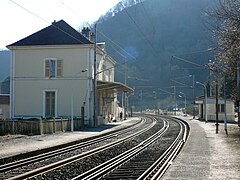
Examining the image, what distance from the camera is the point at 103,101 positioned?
57.5 metres

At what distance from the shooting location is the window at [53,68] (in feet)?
170

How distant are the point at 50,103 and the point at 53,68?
4.02 metres

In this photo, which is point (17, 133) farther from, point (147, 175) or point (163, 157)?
point (147, 175)

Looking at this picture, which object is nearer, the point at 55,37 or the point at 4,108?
the point at 55,37

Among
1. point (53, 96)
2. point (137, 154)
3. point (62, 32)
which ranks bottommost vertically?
point (137, 154)

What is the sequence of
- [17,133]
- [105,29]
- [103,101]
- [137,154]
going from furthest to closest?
[105,29] < [103,101] < [17,133] < [137,154]

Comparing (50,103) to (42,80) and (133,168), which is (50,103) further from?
(133,168)

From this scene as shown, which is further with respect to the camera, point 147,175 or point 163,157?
point 163,157

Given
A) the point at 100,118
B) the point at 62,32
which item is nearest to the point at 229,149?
the point at 100,118

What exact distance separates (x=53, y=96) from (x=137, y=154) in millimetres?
32596

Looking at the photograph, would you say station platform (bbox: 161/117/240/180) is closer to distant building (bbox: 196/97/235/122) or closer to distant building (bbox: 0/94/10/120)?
distant building (bbox: 0/94/10/120)

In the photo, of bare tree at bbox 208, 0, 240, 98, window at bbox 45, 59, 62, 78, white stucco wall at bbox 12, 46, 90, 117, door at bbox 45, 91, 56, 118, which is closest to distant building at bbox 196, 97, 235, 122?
white stucco wall at bbox 12, 46, 90, 117

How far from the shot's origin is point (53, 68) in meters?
52.1

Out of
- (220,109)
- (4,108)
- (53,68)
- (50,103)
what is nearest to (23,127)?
(50,103)
